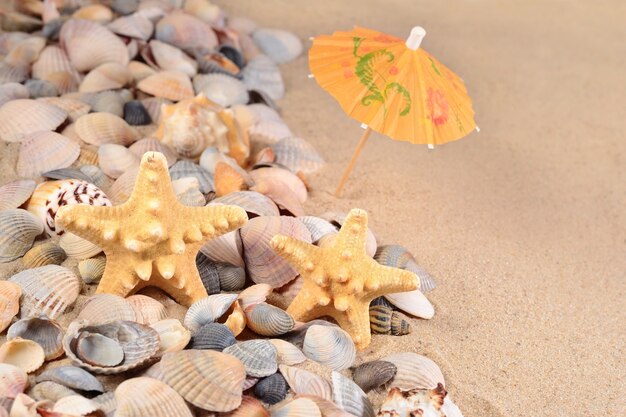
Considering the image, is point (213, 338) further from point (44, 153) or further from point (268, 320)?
point (44, 153)

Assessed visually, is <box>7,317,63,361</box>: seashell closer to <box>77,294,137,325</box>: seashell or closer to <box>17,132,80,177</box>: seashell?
<box>77,294,137,325</box>: seashell

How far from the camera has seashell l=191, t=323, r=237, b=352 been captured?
2014 millimetres

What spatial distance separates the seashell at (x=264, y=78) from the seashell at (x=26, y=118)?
4.29 ft

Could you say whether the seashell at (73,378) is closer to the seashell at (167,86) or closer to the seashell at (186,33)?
the seashell at (167,86)

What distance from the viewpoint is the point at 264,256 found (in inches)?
96.6

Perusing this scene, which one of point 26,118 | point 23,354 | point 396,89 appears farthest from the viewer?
point 26,118

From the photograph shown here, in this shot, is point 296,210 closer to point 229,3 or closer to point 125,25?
point 125,25

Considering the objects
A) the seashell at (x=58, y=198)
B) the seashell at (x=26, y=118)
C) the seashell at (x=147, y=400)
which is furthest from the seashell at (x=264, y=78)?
the seashell at (x=147, y=400)

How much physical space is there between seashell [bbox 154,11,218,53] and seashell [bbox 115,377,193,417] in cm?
275

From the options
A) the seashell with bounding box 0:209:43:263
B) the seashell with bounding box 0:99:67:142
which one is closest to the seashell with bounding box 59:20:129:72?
the seashell with bounding box 0:99:67:142

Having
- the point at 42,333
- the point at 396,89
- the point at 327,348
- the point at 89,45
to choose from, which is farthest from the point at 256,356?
the point at 89,45

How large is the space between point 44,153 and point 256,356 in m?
1.52

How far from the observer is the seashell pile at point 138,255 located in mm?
1844

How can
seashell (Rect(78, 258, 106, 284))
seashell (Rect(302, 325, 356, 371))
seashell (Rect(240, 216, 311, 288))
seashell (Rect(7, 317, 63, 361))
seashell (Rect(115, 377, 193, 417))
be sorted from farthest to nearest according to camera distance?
seashell (Rect(240, 216, 311, 288)), seashell (Rect(78, 258, 106, 284)), seashell (Rect(302, 325, 356, 371)), seashell (Rect(7, 317, 63, 361)), seashell (Rect(115, 377, 193, 417))
